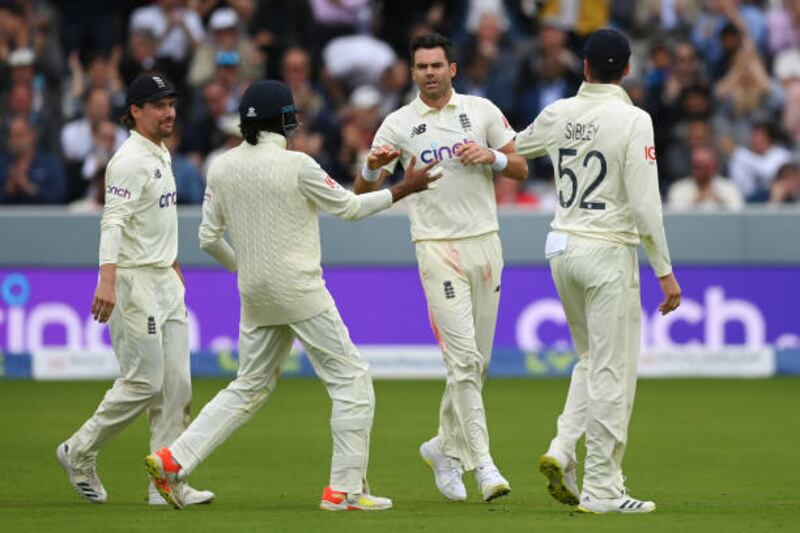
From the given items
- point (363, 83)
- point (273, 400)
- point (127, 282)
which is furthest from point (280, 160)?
point (363, 83)

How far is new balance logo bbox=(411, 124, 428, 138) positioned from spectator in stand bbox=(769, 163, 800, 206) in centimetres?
791

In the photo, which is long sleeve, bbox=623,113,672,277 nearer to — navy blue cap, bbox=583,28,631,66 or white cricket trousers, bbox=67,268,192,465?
navy blue cap, bbox=583,28,631,66

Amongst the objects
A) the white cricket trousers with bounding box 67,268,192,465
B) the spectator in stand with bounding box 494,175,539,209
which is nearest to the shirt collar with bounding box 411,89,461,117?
the white cricket trousers with bounding box 67,268,192,465

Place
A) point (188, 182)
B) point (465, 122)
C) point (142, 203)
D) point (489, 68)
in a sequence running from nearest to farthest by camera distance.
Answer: point (142, 203) → point (465, 122) → point (188, 182) → point (489, 68)

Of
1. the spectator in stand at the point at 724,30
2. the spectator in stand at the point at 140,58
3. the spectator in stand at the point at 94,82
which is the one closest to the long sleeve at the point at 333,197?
the spectator in stand at the point at 94,82

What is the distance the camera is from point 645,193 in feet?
28.4

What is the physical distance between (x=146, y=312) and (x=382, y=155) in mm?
1522

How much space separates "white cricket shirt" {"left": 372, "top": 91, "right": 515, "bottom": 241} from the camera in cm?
989

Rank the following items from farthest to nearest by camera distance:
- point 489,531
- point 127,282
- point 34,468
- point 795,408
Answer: point 795,408 < point 34,468 < point 127,282 < point 489,531

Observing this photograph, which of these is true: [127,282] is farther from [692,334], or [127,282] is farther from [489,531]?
[692,334]

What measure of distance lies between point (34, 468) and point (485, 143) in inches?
137

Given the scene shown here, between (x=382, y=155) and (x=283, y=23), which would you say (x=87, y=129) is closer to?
(x=283, y=23)

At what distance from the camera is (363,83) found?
62.3ft

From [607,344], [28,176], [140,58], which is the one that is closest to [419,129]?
[607,344]
